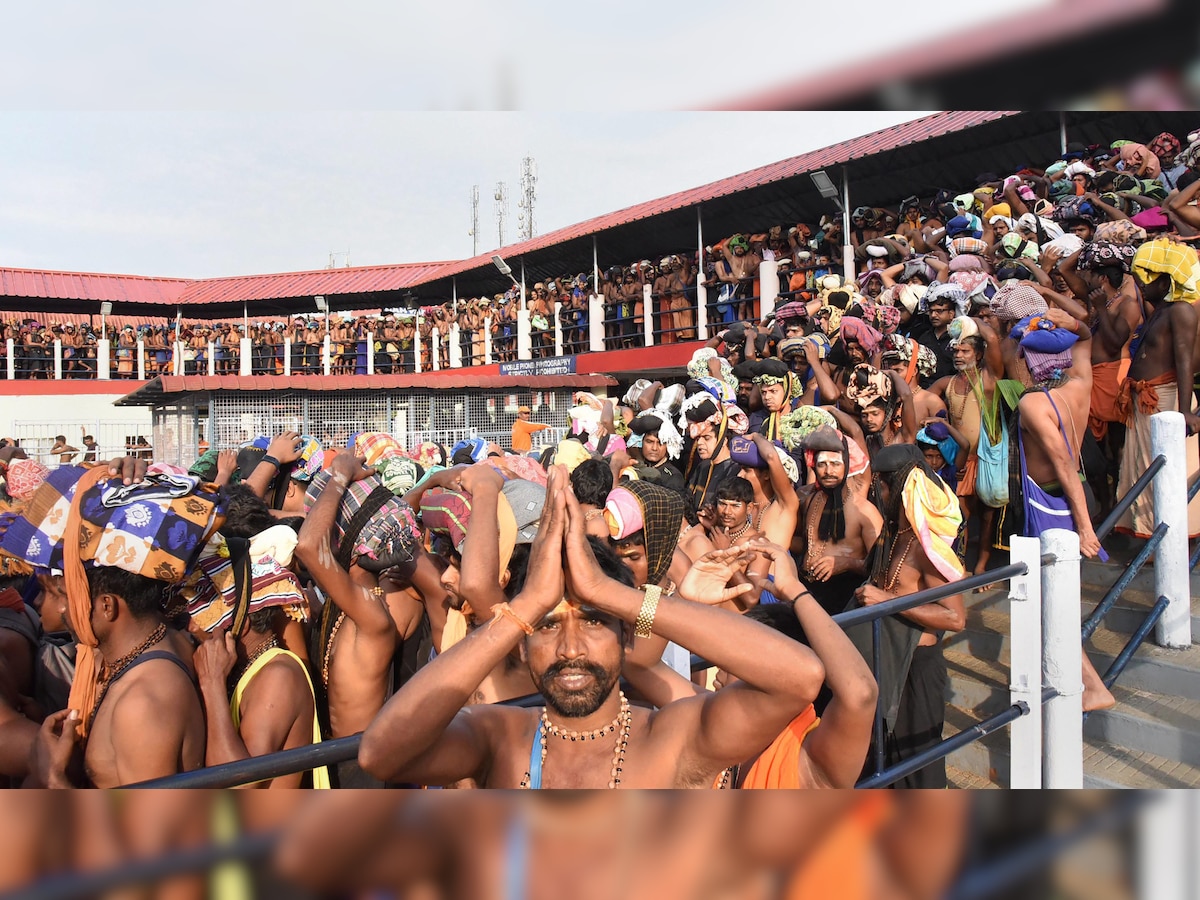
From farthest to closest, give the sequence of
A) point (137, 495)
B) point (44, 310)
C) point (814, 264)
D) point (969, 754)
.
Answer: point (44, 310)
point (814, 264)
point (969, 754)
point (137, 495)

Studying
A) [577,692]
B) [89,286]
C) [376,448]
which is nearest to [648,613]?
[577,692]

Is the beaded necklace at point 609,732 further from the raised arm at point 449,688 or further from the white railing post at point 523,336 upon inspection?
the white railing post at point 523,336

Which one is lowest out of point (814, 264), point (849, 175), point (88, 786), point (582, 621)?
point (88, 786)

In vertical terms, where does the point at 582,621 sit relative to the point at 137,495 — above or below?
below

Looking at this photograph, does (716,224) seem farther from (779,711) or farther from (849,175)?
(779,711)

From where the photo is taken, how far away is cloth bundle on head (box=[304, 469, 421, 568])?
119 inches

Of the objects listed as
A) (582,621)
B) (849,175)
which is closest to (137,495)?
(582,621)

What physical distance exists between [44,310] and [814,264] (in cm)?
2586

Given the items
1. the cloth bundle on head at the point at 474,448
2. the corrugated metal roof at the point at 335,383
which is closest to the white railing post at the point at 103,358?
the corrugated metal roof at the point at 335,383

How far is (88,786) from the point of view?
79.0 inches

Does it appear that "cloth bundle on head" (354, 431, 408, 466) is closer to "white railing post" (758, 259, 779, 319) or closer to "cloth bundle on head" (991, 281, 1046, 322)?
"cloth bundle on head" (991, 281, 1046, 322)

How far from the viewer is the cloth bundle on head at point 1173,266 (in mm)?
4543

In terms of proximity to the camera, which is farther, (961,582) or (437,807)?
(961,582)

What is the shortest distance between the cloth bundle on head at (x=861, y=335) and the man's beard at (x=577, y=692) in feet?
15.7
